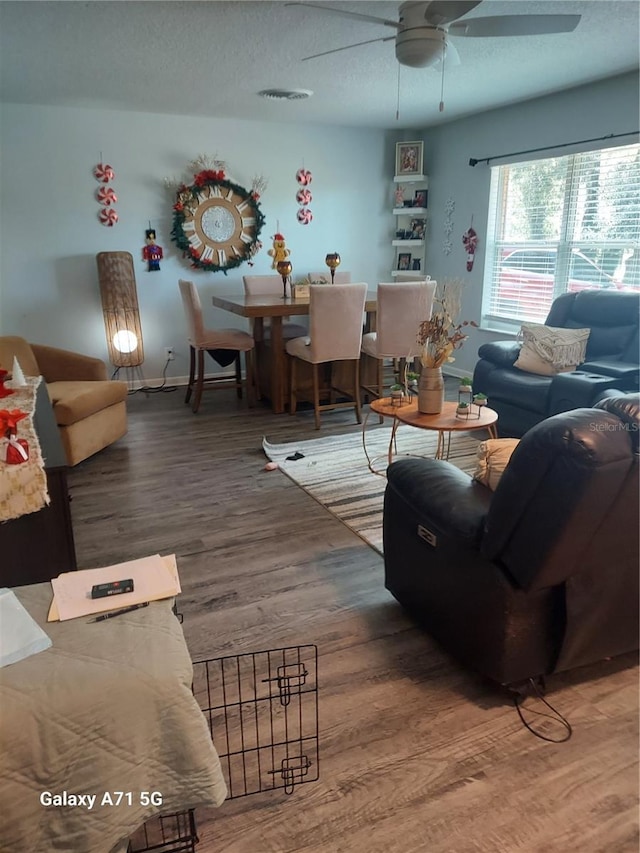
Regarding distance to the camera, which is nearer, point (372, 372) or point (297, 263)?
point (372, 372)

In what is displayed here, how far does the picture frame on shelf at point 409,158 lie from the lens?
5.90 metres

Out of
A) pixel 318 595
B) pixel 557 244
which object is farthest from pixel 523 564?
pixel 557 244

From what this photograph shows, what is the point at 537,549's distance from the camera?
1.50 m

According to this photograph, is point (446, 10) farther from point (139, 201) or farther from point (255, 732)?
point (139, 201)

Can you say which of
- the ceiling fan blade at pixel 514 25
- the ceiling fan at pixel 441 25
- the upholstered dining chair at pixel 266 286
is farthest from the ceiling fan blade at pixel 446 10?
the upholstered dining chair at pixel 266 286

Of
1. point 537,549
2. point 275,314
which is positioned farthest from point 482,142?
point 537,549

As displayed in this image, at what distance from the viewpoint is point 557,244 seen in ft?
16.0

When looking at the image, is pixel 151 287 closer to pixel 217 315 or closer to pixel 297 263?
pixel 217 315

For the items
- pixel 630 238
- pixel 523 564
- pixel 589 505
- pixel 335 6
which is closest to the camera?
pixel 589 505

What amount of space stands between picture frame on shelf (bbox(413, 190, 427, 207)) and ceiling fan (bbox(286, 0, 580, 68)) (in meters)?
3.28

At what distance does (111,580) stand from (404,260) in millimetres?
5686

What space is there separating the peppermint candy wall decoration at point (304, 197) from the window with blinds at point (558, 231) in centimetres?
177

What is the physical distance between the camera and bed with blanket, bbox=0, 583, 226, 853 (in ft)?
3.27

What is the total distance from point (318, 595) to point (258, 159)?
4655 mm
